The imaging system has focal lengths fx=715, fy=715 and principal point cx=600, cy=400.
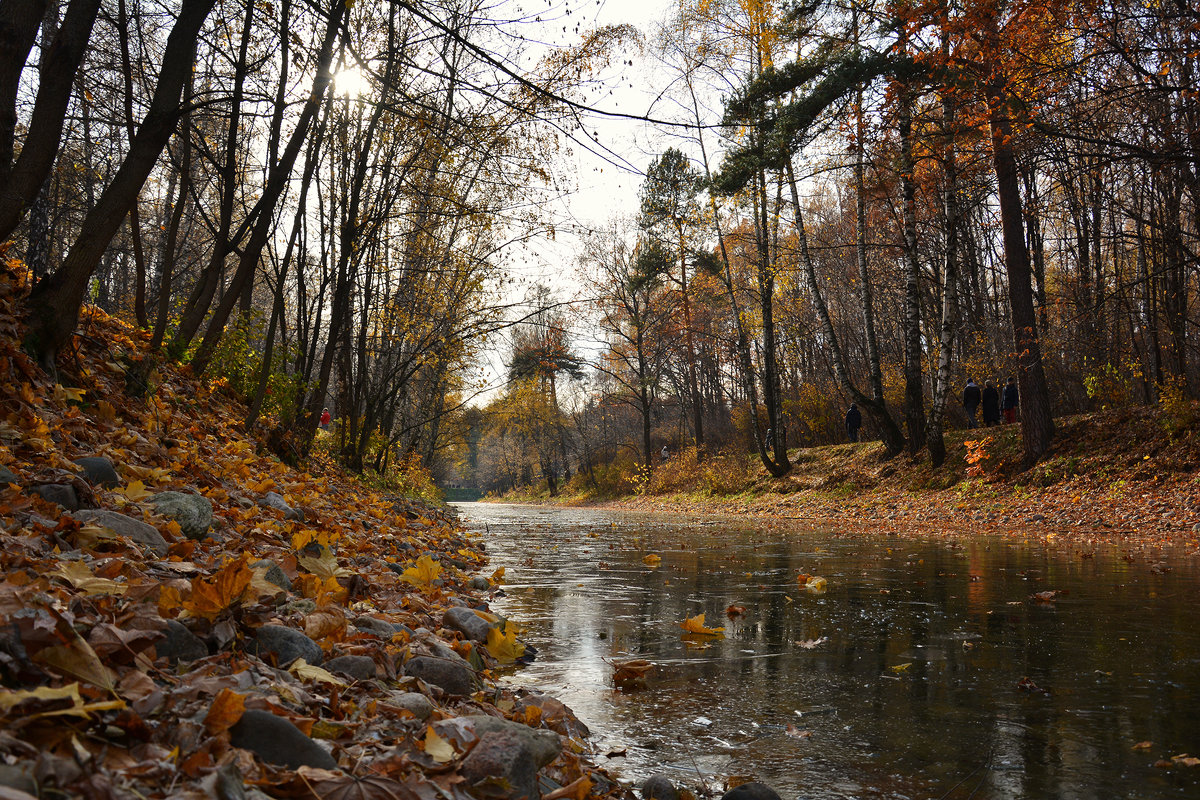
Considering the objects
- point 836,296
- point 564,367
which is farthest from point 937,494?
point 564,367

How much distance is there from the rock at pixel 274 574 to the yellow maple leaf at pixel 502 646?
42.5 inches

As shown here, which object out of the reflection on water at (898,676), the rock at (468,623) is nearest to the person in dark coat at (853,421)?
the reflection on water at (898,676)

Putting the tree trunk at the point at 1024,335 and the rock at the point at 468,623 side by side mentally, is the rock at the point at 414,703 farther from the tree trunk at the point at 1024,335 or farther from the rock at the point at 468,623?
the tree trunk at the point at 1024,335

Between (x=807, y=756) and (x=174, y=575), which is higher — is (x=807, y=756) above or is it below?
below

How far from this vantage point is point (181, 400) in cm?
719

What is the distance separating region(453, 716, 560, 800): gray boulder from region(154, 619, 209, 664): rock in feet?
2.70

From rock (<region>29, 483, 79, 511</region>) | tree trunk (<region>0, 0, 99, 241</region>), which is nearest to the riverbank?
rock (<region>29, 483, 79, 511</region>)

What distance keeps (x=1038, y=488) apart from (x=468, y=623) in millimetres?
11863

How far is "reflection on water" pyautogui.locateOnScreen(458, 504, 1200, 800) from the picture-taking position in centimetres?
240

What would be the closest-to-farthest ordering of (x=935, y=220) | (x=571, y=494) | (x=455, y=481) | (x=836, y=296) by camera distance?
(x=935, y=220), (x=836, y=296), (x=571, y=494), (x=455, y=481)

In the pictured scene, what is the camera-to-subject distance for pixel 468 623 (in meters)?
3.97

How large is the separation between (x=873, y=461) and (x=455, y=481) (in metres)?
84.2

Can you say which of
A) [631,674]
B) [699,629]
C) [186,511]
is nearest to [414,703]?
[631,674]

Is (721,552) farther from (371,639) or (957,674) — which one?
(371,639)
